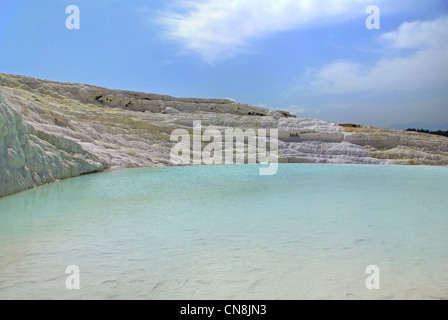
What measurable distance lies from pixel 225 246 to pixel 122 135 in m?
18.2

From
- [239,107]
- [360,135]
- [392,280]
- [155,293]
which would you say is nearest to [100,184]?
[155,293]

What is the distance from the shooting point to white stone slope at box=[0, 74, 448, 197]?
10.8 metres

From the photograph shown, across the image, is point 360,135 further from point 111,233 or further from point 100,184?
point 111,233

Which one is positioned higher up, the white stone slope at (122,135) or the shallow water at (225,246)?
the white stone slope at (122,135)

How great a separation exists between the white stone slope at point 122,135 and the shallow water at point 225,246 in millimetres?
2283

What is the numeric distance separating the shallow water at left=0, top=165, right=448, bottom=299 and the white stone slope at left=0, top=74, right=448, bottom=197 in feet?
7.49

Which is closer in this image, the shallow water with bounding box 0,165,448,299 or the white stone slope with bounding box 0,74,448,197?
the shallow water with bounding box 0,165,448,299

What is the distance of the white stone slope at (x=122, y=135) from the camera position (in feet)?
→ 35.6

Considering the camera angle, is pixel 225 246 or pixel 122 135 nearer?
pixel 225 246

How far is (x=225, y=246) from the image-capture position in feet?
15.6

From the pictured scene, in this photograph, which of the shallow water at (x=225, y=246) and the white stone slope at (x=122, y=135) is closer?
the shallow water at (x=225, y=246)

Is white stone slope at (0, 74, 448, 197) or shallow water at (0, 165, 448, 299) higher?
white stone slope at (0, 74, 448, 197)

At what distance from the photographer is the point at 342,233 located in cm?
536

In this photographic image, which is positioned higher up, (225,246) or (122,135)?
(122,135)
